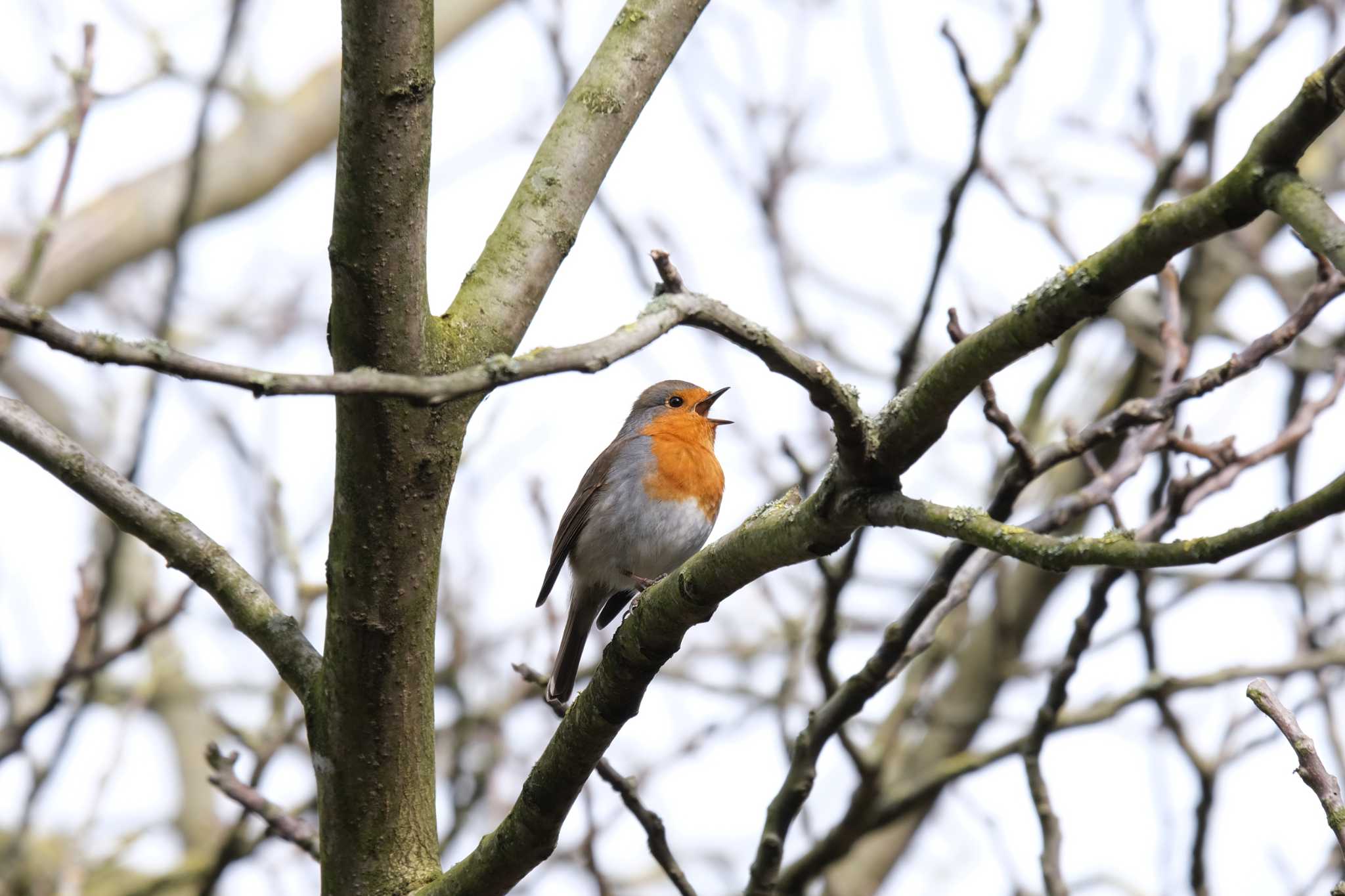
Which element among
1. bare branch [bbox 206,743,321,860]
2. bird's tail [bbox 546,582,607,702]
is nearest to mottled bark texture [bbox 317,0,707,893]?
bare branch [bbox 206,743,321,860]

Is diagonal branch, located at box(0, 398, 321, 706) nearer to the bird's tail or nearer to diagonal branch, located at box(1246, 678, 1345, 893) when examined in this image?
diagonal branch, located at box(1246, 678, 1345, 893)

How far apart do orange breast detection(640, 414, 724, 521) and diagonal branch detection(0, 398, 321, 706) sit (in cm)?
251

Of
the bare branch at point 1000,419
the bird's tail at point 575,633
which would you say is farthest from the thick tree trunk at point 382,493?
the bird's tail at point 575,633

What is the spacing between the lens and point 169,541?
2.64 meters

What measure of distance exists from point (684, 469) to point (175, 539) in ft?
9.15

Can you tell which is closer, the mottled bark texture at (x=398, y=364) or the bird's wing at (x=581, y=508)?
the mottled bark texture at (x=398, y=364)

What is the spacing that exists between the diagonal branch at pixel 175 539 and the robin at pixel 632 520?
210cm

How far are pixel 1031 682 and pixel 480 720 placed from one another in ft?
9.19

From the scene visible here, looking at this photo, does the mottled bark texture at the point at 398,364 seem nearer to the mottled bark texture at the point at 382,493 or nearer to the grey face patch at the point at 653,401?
the mottled bark texture at the point at 382,493

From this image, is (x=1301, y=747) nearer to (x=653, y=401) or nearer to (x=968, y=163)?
(x=968, y=163)

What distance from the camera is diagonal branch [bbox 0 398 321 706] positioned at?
8.03 ft

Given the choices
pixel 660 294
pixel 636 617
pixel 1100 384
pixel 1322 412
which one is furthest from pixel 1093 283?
pixel 1100 384

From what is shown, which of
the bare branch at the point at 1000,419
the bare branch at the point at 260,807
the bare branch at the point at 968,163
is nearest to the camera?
the bare branch at the point at 1000,419

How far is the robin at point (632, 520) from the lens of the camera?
512 cm
